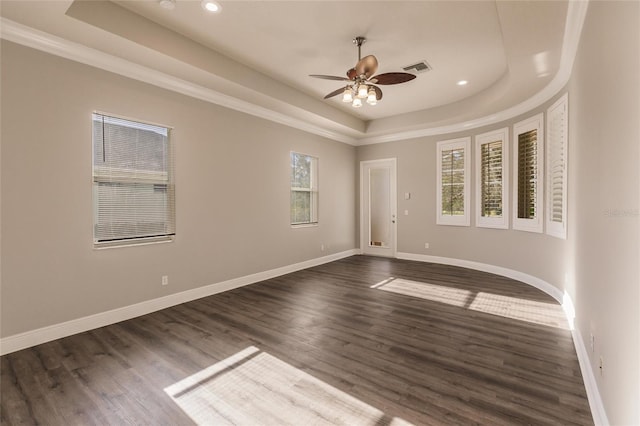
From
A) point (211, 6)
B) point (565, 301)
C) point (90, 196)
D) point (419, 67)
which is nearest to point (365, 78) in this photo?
point (419, 67)

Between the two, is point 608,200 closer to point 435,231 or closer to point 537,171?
point 537,171

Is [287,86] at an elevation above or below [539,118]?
above

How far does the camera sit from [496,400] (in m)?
2.04

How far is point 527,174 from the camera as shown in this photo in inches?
196

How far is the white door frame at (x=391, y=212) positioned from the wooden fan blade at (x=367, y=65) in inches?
162

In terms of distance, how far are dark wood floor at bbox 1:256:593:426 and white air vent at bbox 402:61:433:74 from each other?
10.8 feet

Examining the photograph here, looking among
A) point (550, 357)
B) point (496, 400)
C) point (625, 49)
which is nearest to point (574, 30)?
point (625, 49)

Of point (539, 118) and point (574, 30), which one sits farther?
point (539, 118)

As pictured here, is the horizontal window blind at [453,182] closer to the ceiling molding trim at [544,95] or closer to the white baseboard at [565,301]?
the ceiling molding trim at [544,95]

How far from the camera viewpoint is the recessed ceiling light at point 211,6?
2820mm

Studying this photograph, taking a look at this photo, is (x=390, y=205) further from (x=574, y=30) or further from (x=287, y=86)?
(x=574, y=30)

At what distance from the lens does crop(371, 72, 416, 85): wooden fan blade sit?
3252 mm

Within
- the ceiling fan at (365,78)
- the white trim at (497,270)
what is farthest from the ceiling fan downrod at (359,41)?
the white trim at (497,270)

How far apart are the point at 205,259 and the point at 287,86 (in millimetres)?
3019
